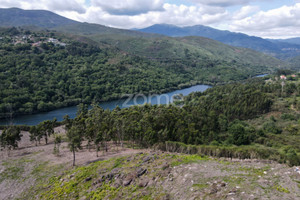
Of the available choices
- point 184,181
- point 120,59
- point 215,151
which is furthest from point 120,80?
point 184,181

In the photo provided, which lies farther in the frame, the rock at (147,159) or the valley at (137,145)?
the rock at (147,159)

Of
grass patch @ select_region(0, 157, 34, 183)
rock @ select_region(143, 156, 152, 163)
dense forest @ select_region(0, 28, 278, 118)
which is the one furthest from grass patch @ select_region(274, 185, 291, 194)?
dense forest @ select_region(0, 28, 278, 118)

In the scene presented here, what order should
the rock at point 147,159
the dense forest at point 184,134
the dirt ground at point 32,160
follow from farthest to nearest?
the dense forest at point 184,134, the dirt ground at point 32,160, the rock at point 147,159

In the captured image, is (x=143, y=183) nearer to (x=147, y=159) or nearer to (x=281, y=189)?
(x=147, y=159)

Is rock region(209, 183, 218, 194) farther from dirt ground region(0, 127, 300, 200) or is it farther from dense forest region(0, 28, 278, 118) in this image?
dense forest region(0, 28, 278, 118)

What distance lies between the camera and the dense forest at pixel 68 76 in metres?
86.0

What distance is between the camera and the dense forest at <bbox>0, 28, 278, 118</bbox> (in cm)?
8599

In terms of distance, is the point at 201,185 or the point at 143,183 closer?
the point at 201,185

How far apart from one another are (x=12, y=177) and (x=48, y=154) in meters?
7.63

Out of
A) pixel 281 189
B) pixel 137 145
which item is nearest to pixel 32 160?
pixel 137 145

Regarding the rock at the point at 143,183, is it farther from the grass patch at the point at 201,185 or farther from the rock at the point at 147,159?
the grass patch at the point at 201,185

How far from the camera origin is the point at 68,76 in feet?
378

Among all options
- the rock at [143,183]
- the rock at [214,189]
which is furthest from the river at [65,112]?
the rock at [214,189]

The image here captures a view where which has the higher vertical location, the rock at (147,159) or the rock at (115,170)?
the rock at (147,159)
